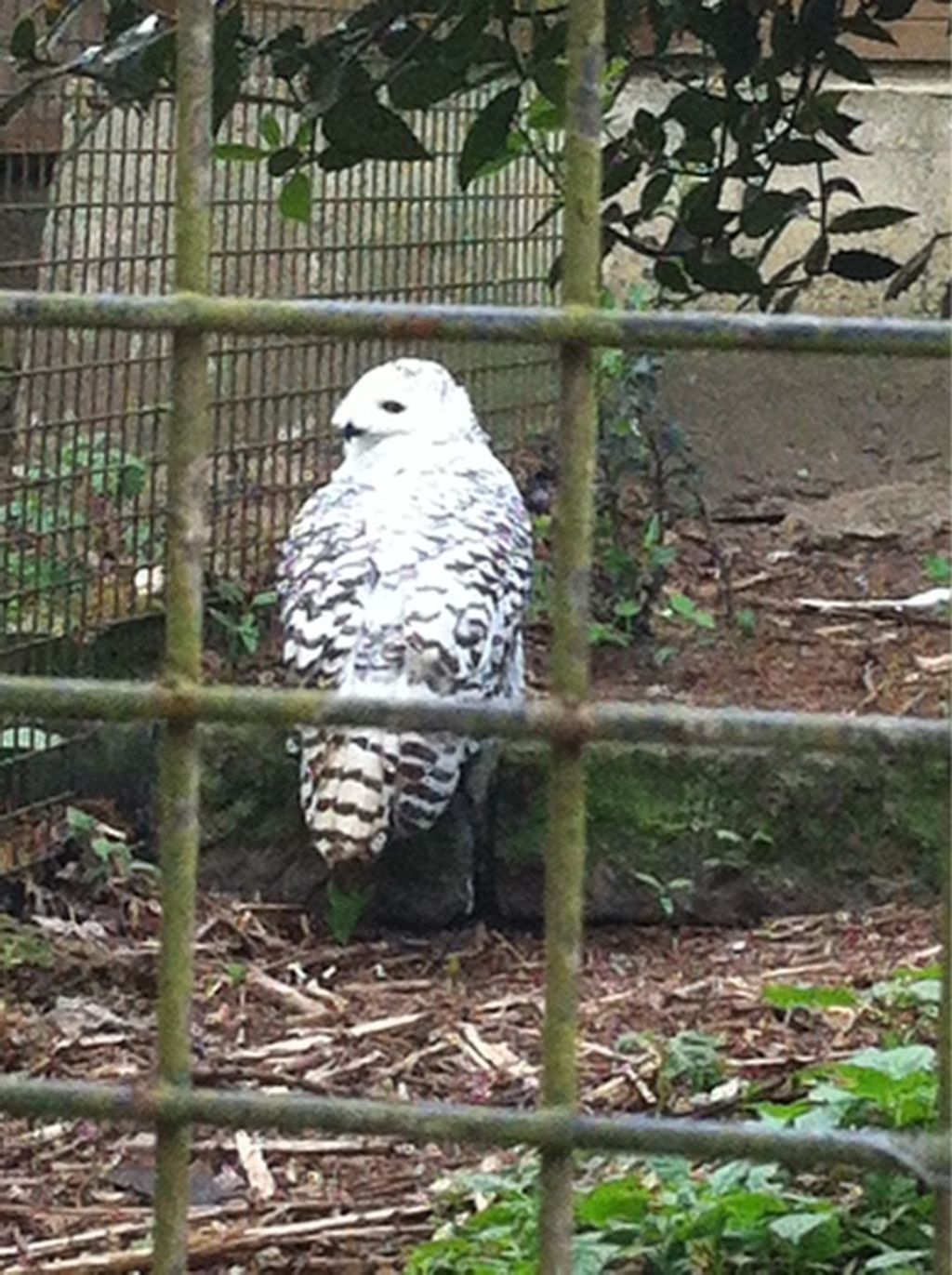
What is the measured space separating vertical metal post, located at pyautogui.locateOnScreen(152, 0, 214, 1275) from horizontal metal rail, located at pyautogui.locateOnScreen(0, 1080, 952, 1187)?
2 centimetres

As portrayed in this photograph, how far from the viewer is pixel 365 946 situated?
4840 mm

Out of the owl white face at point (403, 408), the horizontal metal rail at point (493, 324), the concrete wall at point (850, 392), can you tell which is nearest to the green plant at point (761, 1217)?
the horizontal metal rail at point (493, 324)

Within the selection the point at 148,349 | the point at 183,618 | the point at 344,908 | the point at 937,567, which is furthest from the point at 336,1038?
the point at 183,618

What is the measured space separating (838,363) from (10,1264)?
460 cm

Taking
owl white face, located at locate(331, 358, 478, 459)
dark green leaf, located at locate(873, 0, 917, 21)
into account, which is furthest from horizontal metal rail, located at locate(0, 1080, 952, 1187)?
owl white face, located at locate(331, 358, 478, 459)

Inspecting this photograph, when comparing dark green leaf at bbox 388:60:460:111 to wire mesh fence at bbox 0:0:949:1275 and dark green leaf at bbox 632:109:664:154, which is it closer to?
dark green leaf at bbox 632:109:664:154

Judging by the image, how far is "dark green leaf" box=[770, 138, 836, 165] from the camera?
2.65 metres

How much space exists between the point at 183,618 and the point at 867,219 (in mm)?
1444

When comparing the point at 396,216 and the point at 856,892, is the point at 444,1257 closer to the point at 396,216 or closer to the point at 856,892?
the point at 856,892

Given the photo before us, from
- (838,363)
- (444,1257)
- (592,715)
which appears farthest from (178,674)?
(838,363)

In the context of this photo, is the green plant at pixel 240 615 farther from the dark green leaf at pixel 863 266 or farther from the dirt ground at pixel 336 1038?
the dark green leaf at pixel 863 266

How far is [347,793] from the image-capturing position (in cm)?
482

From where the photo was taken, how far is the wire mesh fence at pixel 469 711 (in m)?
1.37

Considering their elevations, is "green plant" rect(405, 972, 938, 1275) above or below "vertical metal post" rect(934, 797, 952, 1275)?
below
